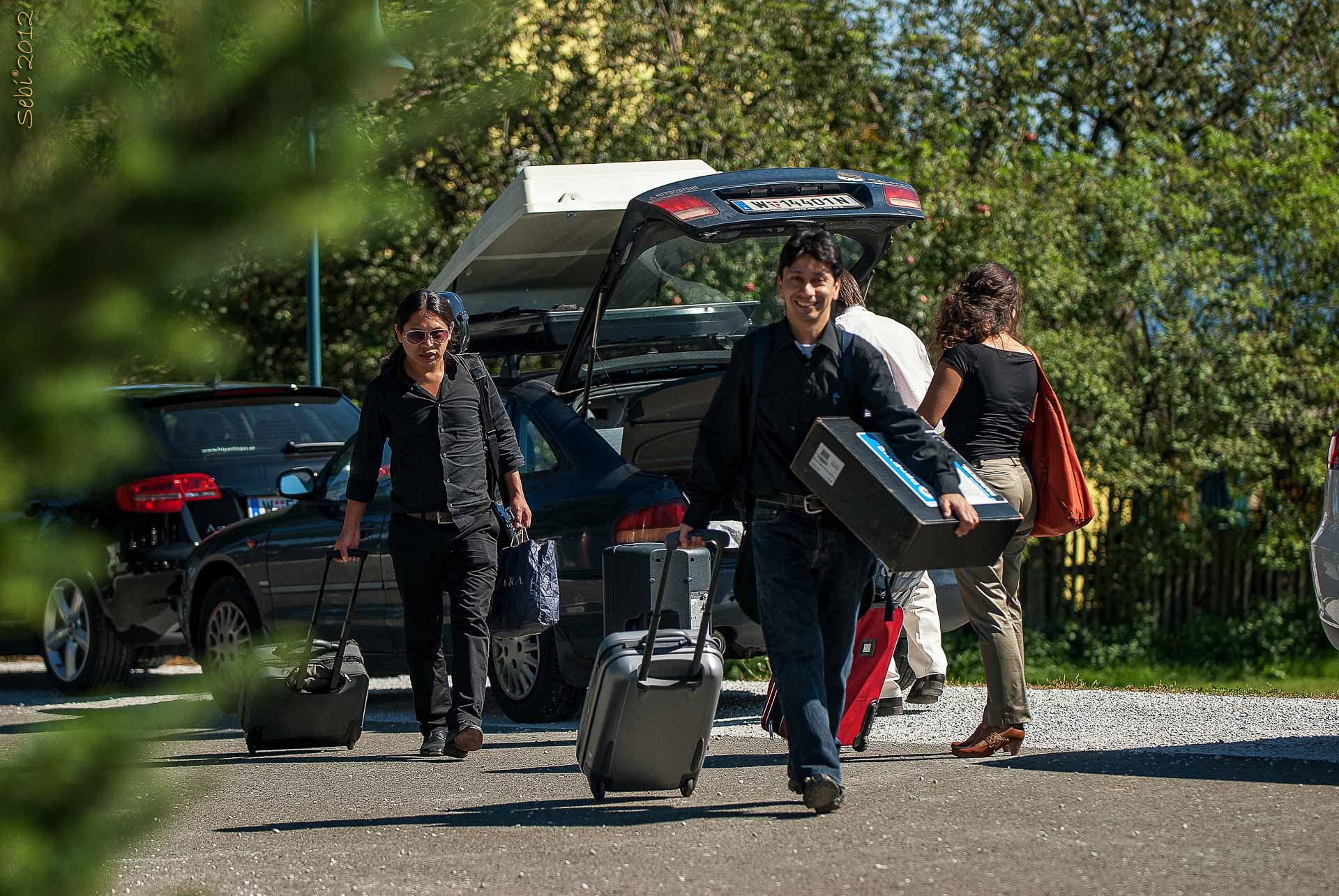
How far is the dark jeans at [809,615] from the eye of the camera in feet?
17.9

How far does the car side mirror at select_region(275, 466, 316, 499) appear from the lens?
9039 millimetres

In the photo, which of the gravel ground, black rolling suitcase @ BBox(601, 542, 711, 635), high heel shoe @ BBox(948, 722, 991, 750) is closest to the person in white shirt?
the gravel ground

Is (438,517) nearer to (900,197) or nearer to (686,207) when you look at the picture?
(686,207)

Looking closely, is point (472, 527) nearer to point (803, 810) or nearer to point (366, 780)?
point (366, 780)

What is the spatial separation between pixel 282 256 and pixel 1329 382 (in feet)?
51.7

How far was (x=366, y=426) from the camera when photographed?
733 centimetres

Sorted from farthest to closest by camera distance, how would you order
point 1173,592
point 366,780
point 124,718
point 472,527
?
point 1173,592
point 472,527
point 366,780
point 124,718

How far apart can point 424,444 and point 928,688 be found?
→ 2.35 metres

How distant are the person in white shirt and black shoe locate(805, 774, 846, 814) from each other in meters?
1.65

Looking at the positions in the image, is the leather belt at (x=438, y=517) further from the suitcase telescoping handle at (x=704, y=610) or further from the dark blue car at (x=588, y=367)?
the suitcase telescoping handle at (x=704, y=610)

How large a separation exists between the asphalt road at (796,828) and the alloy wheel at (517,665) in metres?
1.18

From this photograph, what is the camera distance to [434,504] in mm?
7207

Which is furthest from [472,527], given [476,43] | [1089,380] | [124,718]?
[1089,380]

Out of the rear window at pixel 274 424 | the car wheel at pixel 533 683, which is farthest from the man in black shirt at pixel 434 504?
the rear window at pixel 274 424
